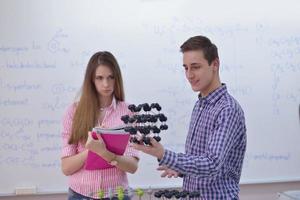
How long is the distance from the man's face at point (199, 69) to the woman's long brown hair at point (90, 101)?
0.51 meters

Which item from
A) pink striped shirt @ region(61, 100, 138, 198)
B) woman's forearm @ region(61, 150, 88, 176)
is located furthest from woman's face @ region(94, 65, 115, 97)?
woman's forearm @ region(61, 150, 88, 176)

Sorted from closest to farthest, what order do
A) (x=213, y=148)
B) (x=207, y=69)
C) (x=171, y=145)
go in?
1. (x=213, y=148)
2. (x=207, y=69)
3. (x=171, y=145)

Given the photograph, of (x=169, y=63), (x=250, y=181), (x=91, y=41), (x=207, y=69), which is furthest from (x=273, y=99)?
(x=207, y=69)

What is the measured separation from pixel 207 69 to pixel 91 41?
1.32m

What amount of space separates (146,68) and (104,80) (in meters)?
0.85

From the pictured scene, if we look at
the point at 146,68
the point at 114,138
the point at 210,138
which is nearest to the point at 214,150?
the point at 210,138

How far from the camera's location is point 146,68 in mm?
2611

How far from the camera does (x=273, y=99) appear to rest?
274 cm

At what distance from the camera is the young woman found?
1.70 metres

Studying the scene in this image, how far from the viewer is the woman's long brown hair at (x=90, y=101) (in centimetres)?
172

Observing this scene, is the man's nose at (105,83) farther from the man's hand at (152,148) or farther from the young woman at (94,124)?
the man's hand at (152,148)

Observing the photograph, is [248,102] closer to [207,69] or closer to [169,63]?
[169,63]

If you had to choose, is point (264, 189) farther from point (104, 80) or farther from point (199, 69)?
point (199, 69)

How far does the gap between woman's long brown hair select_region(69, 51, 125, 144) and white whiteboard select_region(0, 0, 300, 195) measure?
75 centimetres
